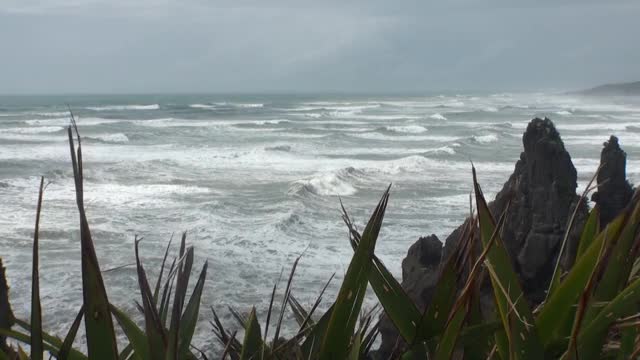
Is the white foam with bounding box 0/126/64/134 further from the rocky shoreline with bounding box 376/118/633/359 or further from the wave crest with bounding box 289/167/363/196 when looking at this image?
the rocky shoreline with bounding box 376/118/633/359

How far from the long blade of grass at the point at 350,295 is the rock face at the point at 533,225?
441cm

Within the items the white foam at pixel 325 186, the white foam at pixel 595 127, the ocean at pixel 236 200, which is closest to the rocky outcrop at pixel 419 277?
the ocean at pixel 236 200

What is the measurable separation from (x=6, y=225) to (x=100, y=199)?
351 cm

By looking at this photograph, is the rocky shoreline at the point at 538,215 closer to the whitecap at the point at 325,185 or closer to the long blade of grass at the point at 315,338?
the long blade of grass at the point at 315,338

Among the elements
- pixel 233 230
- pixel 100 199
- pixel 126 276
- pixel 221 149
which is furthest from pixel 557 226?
pixel 221 149

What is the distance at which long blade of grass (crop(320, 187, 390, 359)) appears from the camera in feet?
4.31

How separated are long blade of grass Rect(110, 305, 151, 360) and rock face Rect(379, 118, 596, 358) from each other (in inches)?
179

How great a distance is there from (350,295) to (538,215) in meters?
6.17

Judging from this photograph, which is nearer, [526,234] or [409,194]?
[526,234]

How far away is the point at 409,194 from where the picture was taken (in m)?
17.5

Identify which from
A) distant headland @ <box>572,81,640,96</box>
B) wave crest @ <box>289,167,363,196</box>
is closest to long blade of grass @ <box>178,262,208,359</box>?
wave crest @ <box>289,167,363,196</box>

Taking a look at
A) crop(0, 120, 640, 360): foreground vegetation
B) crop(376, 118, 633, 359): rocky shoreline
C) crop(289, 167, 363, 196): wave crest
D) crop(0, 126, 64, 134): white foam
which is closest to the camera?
crop(0, 120, 640, 360): foreground vegetation

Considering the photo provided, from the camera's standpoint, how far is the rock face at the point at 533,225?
635 cm

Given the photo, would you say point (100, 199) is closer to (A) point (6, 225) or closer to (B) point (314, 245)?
(A) point (6, 225)
